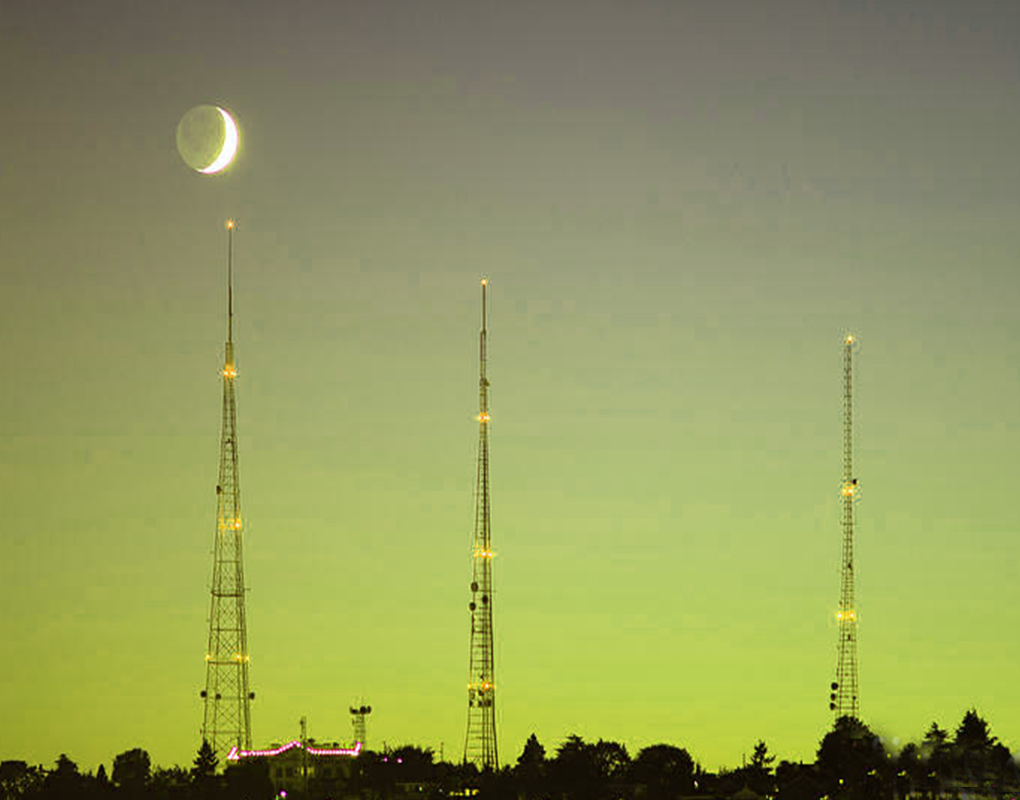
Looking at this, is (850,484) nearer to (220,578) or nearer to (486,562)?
(486,562)

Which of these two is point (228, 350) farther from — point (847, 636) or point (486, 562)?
point (847, 636)

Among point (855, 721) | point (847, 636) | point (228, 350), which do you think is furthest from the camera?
point (855, 721)

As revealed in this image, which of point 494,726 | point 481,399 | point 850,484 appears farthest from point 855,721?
point 481,399

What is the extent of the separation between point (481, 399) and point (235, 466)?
881 inches

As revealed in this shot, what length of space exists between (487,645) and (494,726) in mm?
7291

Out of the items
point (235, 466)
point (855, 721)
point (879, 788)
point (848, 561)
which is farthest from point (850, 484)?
point (235, 466)

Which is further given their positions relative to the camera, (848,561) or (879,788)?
(879,788)

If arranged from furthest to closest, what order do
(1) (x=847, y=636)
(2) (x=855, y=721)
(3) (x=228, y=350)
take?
(2) (x=855, y=721) → (1) (x=847, y=636) → (3) (x=228, y=350)

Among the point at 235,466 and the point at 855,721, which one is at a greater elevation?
the point at 235,466

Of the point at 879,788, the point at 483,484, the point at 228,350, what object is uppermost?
the point at 228,350

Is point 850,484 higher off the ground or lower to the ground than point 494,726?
higher

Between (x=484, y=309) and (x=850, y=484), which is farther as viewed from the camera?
(x=850, y=484)

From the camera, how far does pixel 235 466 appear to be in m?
159

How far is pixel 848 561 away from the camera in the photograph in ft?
577
